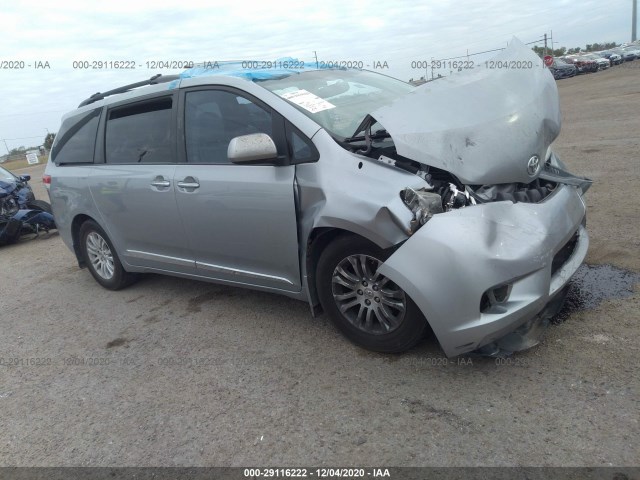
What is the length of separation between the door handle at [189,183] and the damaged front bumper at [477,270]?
1730 mm

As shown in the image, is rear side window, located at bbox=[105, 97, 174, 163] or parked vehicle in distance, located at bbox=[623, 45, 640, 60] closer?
rear side window, located at bbox=[105, 97, 174, 163]

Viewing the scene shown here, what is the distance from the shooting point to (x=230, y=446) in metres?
2.61

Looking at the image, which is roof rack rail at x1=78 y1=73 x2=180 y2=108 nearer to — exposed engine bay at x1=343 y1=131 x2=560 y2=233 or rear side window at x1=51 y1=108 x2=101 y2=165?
rear side window at x1=51 y1=108 x2=101 y2=165

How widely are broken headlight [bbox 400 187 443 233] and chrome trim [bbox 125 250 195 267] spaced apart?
207 cm

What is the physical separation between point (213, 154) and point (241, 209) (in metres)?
0.55

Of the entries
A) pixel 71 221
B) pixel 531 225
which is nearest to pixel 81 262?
pixel 71 221

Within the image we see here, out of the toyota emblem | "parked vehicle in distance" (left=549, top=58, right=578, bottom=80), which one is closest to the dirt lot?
the toyota emblem

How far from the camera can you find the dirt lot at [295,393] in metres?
2.41

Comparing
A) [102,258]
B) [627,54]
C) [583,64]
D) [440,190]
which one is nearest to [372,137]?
[440,190]

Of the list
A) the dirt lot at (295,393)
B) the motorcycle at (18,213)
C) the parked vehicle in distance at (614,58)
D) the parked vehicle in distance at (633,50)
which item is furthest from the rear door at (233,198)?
the parked vehicle in distance at (633,50)

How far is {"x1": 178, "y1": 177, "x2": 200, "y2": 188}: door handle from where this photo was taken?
149 inches

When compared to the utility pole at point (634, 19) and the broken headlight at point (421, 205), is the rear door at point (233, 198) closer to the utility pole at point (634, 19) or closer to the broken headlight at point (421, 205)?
the broken headlight at point (421, 205)

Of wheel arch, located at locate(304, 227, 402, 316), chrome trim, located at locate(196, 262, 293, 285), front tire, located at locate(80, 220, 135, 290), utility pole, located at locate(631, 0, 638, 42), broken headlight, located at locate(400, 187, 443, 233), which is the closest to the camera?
broken headlight, located at locate(400, 187, 443, 233)

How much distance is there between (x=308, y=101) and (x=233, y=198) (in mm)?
858
